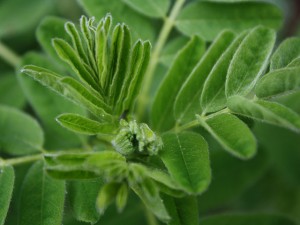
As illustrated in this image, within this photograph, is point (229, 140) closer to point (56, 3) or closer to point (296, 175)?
point (296, 175)

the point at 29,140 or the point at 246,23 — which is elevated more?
the point at 246,23

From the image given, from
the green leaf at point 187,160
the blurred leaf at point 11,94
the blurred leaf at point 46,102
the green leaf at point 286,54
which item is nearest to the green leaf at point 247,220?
the green leaf at point 187,160

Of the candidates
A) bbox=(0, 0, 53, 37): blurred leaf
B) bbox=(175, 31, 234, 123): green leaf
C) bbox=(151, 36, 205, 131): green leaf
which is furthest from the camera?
bbox=(0, 0, 53, 37): blurred leaf

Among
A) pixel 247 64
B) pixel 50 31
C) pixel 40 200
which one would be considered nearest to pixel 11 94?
pixel 50 31

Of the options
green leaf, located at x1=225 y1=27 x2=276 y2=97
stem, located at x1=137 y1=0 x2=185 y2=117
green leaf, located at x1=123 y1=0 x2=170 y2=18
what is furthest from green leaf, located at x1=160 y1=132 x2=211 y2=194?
green leaf, located at x1=123 y1=0 x2=170 y2=18

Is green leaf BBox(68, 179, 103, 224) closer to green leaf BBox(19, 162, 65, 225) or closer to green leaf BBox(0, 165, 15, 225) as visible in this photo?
green leaf BBox(19, 162, 65, 225)

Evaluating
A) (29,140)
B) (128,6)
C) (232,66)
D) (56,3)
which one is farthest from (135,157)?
(56,3)

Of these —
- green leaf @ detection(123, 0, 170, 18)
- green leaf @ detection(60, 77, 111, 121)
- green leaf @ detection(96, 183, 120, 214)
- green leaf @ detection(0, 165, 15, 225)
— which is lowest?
green leaf @ detection(0, 165, 15, 225)
